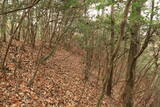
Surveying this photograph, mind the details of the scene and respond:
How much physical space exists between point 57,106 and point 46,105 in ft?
1.45

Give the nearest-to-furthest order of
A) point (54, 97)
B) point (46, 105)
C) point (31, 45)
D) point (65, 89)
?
point (46, 105), point (54, 97), point (65, 89), point (31, 45)

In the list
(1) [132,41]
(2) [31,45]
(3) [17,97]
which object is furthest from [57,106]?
(2) [31,45]

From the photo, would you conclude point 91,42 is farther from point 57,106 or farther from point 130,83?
point 57,106

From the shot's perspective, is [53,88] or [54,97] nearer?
[54,97]

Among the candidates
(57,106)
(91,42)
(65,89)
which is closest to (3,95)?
(57,106)

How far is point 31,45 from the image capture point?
11844 mm

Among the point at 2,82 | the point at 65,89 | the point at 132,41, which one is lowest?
the point at 65,89

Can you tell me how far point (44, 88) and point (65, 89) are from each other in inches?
50.5

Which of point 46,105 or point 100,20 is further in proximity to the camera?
point 100,20

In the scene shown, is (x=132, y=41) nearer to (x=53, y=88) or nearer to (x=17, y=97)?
(x=53, y=88)

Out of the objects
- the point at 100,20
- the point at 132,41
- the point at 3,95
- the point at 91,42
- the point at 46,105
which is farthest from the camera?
the point at 91,42

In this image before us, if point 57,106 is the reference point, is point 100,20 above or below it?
above

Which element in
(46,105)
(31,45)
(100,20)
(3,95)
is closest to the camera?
(3,95)

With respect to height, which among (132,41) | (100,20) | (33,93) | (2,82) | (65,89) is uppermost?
(100,20)
